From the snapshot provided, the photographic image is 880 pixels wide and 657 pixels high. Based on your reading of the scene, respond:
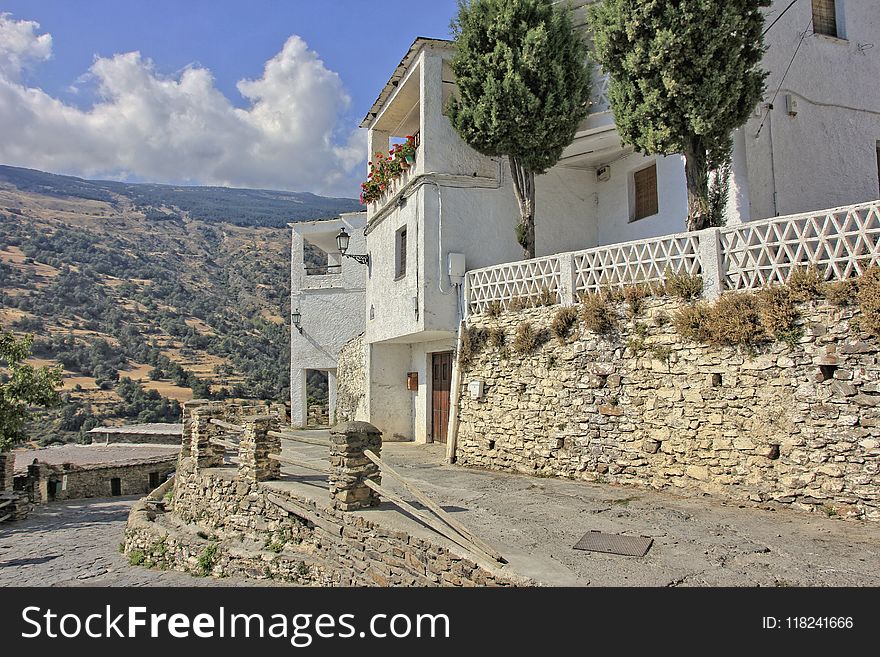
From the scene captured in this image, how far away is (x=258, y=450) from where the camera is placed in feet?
35.9

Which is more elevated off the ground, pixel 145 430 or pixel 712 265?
pixel 712 265

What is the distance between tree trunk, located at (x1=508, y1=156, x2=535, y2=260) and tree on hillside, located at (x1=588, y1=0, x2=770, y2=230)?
10.5 feet

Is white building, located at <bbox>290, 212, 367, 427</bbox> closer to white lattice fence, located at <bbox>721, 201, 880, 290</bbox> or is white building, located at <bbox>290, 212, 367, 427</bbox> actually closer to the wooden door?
the wooden door

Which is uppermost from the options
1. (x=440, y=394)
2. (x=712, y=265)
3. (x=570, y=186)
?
(x=570, y=186)

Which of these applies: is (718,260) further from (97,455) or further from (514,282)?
(97,455)

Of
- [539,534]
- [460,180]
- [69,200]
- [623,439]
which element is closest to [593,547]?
[539,534]

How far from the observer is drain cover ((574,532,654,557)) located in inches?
250

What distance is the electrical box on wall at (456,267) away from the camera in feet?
45.2

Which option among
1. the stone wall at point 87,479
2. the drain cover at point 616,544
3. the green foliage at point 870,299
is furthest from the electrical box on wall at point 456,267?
the stone wall at point 87,479

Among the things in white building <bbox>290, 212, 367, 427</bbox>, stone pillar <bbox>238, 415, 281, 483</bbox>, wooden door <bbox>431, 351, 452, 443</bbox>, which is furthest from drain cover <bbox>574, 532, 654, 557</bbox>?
white building <bbox>290, 212, 367, 427</bbox>

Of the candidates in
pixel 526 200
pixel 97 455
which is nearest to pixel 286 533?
pixel 526 200

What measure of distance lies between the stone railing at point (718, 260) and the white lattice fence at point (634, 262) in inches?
0.6

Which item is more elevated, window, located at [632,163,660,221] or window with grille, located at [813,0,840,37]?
window with grille, located at [813,0,840,37]

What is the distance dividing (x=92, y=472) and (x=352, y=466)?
2108 centimetres
